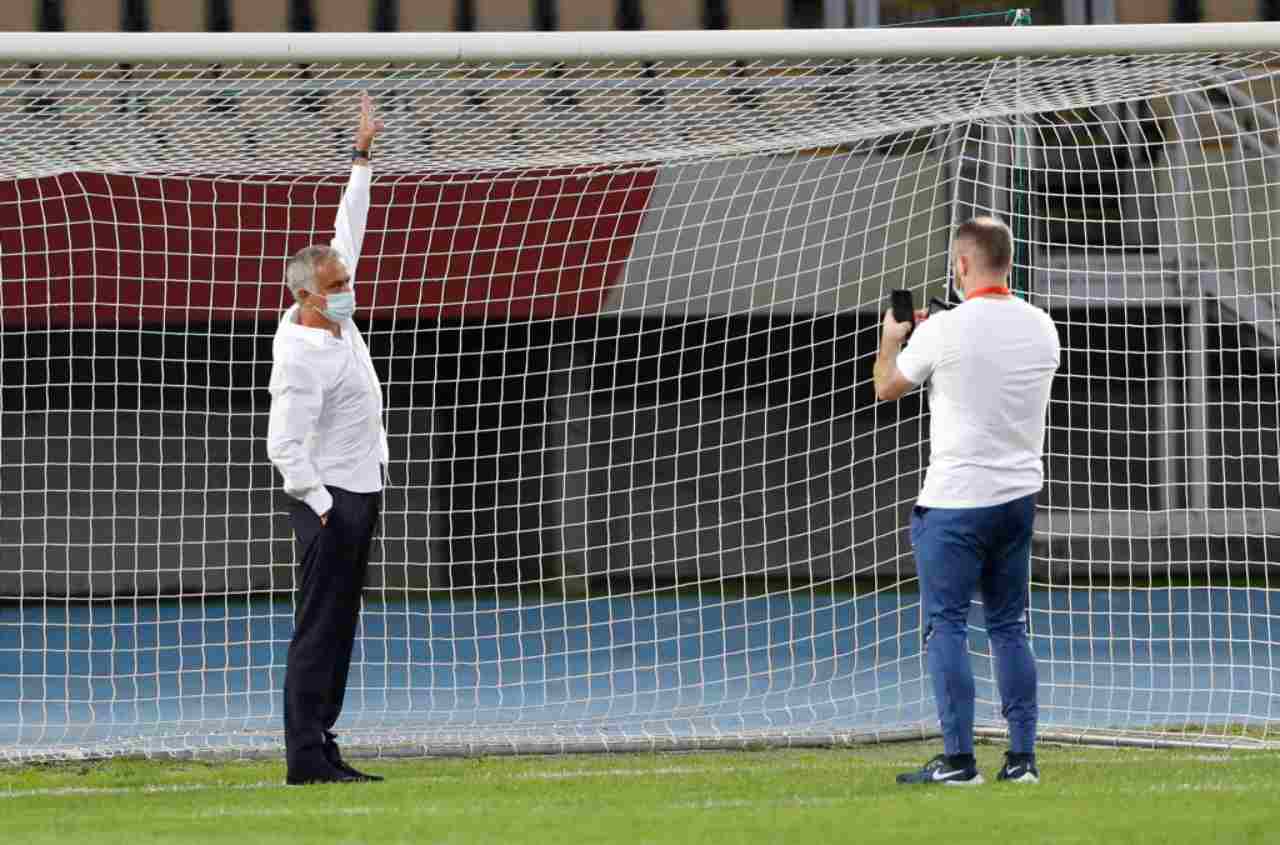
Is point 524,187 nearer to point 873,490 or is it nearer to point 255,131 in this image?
point 873,490

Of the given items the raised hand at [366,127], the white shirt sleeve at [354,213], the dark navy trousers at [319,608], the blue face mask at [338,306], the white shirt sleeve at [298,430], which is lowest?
the dark navy trousers at [319,608]

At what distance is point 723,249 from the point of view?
11.9 m

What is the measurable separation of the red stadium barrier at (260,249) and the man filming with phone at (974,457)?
251 inches

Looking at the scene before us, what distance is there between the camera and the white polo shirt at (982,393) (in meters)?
4.80

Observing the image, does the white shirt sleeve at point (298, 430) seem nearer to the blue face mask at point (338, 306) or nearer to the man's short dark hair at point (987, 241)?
the blue face mask at point (338, 306)

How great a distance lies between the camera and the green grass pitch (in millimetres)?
4281

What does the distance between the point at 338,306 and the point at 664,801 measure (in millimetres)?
1658

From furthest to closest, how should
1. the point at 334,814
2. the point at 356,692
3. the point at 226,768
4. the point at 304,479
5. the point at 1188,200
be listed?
the point at 1188,200, the point at 356,692, the point at 226,768, the point at 304,479, the point at 334,814

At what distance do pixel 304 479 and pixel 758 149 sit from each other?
2.87 meters

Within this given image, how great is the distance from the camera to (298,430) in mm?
5230

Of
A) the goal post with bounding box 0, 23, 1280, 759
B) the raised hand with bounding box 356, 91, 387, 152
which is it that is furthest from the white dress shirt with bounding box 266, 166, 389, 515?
the goal post with bounding box 0, 23, 1280, 759

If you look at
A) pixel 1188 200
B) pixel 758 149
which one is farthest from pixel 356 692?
pixel 1188 200

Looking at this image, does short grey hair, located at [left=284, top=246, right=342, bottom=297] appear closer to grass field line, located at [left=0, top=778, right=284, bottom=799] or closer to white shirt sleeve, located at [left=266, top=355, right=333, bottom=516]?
white shirt sleeve, located at [left=266, top=355, right=333, bottom=516]

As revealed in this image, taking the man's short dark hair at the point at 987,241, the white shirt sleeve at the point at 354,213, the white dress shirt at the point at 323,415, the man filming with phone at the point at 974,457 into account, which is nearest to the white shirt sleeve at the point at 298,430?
the white dress shirt at the point at 323,415
